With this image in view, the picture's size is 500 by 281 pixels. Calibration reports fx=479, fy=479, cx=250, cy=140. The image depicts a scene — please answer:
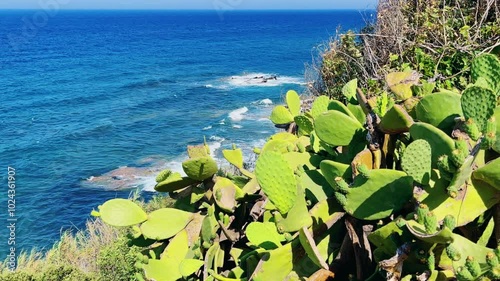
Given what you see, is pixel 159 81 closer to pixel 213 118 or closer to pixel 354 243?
pixel 213 118

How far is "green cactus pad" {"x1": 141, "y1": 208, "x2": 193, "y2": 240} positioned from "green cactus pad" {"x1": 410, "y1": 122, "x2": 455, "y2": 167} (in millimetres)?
1354

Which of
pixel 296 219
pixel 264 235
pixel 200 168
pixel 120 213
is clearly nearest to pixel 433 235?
pixel 296 219

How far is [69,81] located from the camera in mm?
39281

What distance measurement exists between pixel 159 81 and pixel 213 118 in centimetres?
1320

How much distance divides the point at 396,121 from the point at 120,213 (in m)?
1.43

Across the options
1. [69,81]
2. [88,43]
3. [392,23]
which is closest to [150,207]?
[392,23]

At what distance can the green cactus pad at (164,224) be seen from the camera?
2414 millimetres

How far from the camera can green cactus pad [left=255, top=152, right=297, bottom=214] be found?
1.67 metres

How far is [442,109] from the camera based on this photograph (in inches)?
64.0

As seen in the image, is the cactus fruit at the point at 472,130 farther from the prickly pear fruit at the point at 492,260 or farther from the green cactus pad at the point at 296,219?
the green cactus pad at the point at 296,219

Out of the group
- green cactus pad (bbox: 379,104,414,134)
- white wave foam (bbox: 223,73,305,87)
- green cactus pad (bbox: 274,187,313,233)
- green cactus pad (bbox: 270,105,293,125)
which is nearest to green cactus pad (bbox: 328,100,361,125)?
green cactus pad (bbox: 379,104,414,134)

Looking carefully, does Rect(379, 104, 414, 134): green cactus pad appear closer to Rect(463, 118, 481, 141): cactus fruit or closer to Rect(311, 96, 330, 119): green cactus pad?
Rect(463, 118, 481, 141): cactus fruit

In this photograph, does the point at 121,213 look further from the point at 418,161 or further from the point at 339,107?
the point at 418,161

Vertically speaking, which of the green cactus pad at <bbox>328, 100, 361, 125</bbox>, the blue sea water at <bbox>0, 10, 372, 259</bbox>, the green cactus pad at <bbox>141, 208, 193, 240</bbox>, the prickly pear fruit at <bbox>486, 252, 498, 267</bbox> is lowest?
the blue sea water at <bbox>0, 10, 372, 259</bbox>
